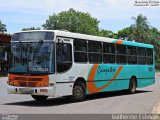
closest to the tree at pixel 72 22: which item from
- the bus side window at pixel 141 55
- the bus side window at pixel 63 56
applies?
the bus side window at pixel 141 55

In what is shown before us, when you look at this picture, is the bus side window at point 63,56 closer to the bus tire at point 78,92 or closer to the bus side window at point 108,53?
the bus tire at point 78,92

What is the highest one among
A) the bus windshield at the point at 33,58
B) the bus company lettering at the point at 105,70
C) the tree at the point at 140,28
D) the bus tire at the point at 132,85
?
the tree at the point at 140,28

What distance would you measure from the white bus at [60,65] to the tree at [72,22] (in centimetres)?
7469

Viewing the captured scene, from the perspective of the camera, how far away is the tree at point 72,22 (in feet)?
316

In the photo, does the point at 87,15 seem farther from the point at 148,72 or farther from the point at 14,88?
the point at 14,88

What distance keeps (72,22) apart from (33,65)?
81580 millimetres

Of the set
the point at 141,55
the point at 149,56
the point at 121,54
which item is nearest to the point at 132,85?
the point at 141,55

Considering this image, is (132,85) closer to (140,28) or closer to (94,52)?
(94,52)

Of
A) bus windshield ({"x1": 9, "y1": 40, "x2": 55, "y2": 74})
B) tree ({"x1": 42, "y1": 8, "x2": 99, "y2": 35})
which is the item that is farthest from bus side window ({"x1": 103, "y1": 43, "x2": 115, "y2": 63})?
tree ({"x1": 42, "y1": 8, "x2": 99, "y2": 35})

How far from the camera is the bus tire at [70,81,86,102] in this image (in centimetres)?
1761

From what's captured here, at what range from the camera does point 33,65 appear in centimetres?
1634

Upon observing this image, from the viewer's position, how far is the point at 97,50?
1975 cm

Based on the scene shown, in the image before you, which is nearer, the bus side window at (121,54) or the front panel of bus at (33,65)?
the front panel of bus at (33,65)

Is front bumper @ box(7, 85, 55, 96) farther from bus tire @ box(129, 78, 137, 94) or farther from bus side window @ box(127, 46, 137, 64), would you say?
bus tire @ box(129, 78, 137, 94)
